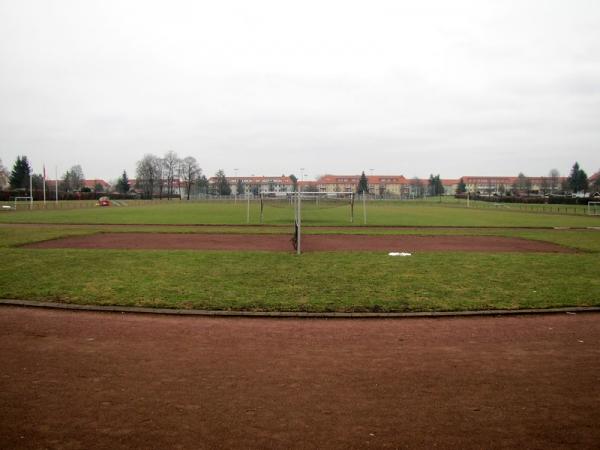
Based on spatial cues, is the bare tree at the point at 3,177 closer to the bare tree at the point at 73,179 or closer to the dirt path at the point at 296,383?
the bare tree at the point at 73,179

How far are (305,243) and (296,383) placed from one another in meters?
15.1

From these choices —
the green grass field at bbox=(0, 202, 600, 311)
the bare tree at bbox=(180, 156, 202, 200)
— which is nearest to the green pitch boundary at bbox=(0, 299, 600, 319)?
the green grass field at bbox=(0, 202, 600, 311)

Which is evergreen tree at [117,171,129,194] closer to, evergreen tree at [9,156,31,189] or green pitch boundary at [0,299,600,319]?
evergreen tree at [9,156,31,189]

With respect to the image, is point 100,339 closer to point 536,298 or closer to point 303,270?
point 303,270

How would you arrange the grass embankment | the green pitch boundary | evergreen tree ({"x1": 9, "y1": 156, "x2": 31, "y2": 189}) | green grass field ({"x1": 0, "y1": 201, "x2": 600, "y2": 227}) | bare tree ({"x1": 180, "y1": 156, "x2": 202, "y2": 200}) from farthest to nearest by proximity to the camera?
bare tree ({"x1": 180, "y1": 156, "x2": 202, "y2": 200}) → evergreen tree ({"x1": 9, "y1": 156, "x2": 31, "y2": 189}) → green grass field ({"x1": 0, "y1": 201, "x2": 600, "y2": 227}) → the grass embankment → the green pitch boundary

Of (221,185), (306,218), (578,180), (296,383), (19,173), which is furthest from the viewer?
(221,185)

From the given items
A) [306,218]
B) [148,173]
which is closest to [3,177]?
[148,173]

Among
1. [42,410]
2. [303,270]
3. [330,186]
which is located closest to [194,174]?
[330,186]

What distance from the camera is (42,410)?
5176 millimetres

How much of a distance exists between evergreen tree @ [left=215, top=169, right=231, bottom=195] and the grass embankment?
129 metres

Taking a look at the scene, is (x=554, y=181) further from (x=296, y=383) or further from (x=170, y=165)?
(x=296, y=383)

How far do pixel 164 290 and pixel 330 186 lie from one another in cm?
18887

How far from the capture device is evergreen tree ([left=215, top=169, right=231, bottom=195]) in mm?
144125

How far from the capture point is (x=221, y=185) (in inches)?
5674
